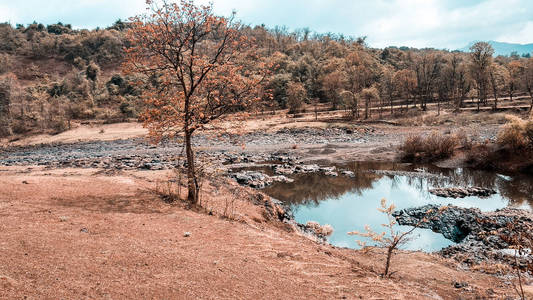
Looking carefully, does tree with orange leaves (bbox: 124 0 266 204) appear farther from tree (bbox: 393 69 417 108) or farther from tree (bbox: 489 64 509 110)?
tree (bbox: 393 69 417 108)

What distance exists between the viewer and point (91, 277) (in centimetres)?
607

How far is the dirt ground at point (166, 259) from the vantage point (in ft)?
19.8

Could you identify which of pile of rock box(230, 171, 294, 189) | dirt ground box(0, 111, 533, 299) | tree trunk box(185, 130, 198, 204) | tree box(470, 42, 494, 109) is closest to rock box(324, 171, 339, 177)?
pile of rock box(230, 171, 294, 189)

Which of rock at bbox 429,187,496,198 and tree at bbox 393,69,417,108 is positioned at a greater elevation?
tree at bbox 393,69,417,108

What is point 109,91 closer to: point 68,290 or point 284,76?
point 284,76

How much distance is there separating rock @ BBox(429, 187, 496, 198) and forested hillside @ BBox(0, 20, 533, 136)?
1432cm

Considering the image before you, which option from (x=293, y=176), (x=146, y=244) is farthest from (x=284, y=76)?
(x=146, y=244)

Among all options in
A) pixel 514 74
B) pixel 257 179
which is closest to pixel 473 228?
pixel 257 179

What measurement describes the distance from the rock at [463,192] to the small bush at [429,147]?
28.2ft

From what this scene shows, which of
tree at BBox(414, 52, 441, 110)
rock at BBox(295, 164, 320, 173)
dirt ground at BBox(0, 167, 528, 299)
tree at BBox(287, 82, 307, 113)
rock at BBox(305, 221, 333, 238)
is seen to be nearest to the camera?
dirt ground at BBox(0, 167, 528, 299)

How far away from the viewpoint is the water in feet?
48.5

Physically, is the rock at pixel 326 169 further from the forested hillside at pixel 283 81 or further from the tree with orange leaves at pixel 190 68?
the tree with orange leaves at pixel 190 68

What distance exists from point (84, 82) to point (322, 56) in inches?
2457

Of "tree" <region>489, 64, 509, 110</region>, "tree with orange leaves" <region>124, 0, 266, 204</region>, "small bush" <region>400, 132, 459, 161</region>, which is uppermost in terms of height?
"tree" <region>489, 64, 509, 110</region>
